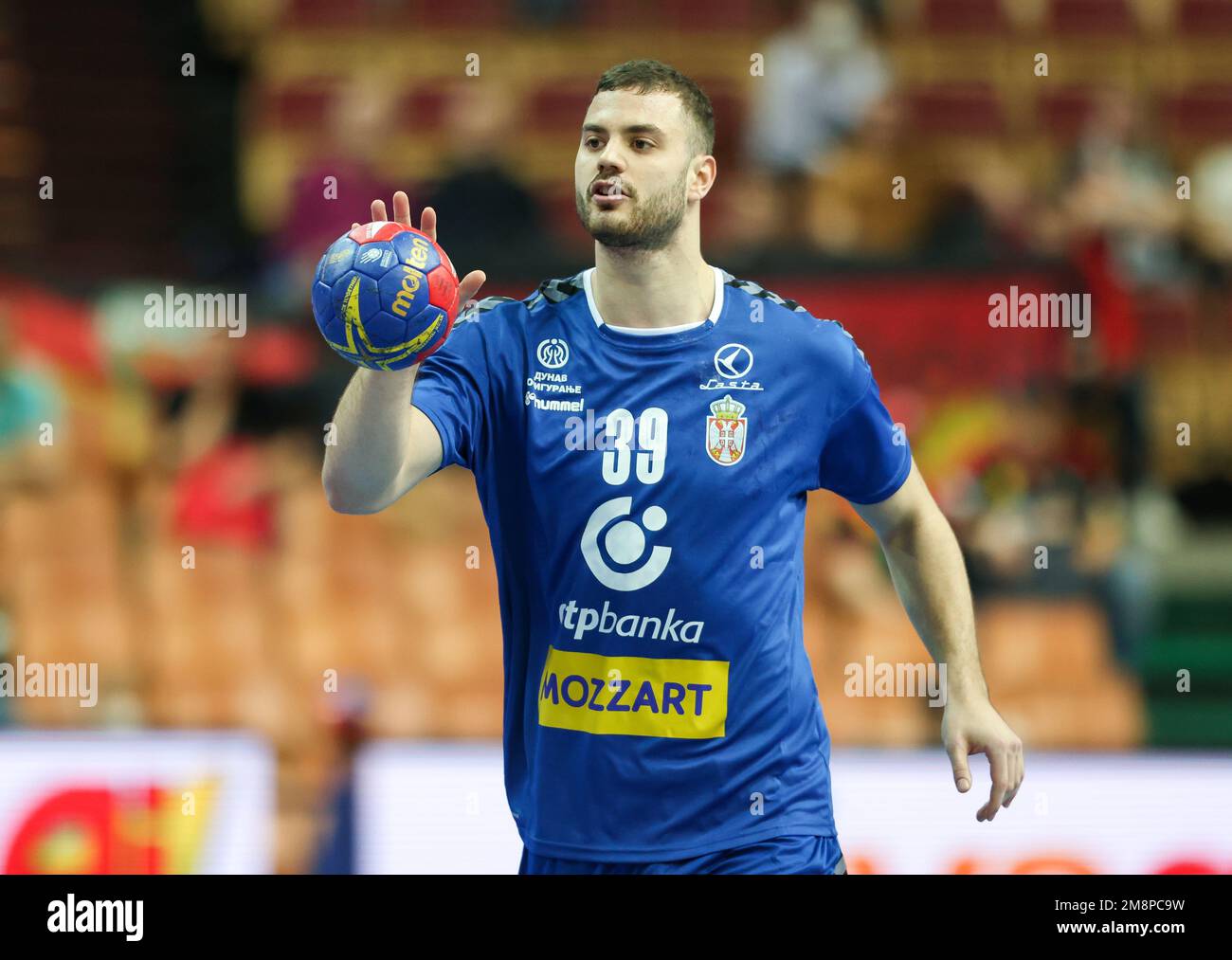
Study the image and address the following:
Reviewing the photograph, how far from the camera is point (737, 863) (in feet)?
14.1

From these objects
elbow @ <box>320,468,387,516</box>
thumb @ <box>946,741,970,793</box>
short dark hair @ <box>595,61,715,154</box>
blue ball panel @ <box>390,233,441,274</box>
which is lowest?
thumb @ <box>946,741,970,793</box>

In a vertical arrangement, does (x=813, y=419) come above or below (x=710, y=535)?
above

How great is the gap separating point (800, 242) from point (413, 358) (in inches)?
246

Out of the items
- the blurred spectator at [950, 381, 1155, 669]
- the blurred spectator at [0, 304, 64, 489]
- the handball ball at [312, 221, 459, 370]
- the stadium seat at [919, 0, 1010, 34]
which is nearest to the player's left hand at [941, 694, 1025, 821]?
the handball ball at [312, 221, 459, 370]

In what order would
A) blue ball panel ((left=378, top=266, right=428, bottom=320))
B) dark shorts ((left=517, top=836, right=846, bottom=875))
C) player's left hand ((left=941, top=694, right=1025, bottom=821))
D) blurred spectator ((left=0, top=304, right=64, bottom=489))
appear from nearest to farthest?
blue ball panel ((left=378, top=266, right=428, bottom=320)), dark shorts ((left=517, top=836, right=846, bottom=875)), player's left hand ((left=941, top=694, right=1025, bottom=821)), blurred spectator ((left=0, top=304, right=64, bottom=489))

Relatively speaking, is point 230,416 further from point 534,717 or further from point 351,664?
point 534,717

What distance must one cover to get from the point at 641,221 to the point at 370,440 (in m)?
0.95

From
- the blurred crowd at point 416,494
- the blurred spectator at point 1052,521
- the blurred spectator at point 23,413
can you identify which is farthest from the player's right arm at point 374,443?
the blurred spectator at point 23,413

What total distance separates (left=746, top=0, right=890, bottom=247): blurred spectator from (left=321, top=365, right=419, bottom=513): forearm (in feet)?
25.4

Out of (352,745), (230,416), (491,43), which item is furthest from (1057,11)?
(352,745)

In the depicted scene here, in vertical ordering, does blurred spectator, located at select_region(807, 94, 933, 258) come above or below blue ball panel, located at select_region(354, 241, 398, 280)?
above

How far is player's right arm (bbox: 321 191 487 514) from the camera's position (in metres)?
3.88

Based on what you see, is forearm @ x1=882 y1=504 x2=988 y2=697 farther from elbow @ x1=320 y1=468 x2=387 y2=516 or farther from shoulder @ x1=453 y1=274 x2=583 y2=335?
elbow @ x1=320 y1=468 x2=387 y2=516
